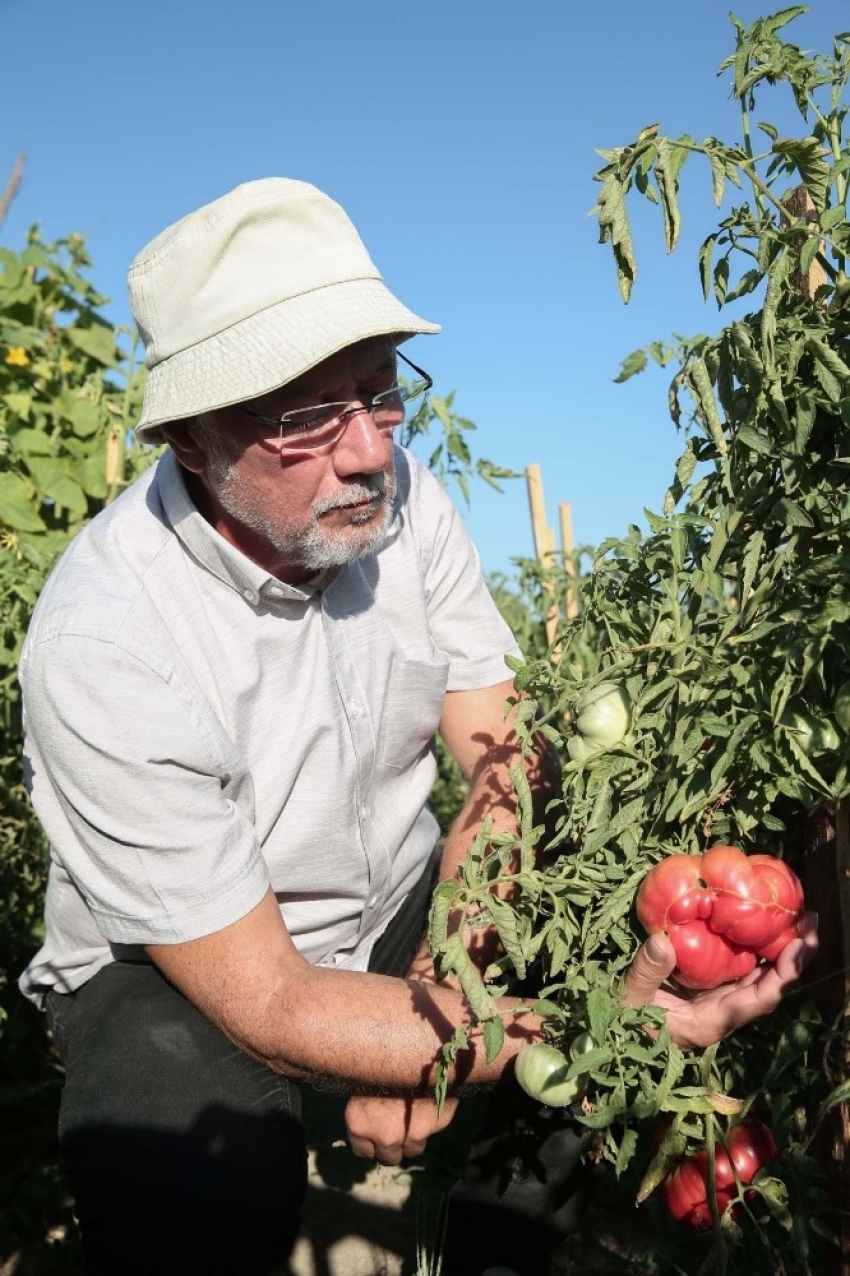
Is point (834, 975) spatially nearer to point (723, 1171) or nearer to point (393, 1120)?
point (723, 1171)

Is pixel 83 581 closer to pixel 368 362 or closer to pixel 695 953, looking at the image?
pixel 368 362

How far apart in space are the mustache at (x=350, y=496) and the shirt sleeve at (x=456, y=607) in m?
0.38

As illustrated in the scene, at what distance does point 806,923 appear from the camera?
1.48 metres

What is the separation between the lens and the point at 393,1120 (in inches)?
70.2

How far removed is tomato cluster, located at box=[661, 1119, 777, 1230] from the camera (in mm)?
1550

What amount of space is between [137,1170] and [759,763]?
1069 millimetres

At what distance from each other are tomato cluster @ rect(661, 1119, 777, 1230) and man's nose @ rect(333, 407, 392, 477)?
3.30ft

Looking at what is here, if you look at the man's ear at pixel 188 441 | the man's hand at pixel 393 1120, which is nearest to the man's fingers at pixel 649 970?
the man's hand at pixel 393 1120

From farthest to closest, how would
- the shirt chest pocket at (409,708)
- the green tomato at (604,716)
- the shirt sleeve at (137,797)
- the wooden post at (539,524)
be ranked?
the wooden post at (539,524) → the shirt chest pocket at (409,708) → the shirt sleeve at (137,797) → the green tomato at (604,716)

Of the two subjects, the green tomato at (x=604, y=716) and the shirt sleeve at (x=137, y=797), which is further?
the shirt sleeve at (x=137, y=797)

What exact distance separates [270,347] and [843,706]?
948 mm

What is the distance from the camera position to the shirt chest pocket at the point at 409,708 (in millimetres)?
2148

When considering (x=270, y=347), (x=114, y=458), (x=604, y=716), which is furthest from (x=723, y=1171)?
(x=114, y=458)

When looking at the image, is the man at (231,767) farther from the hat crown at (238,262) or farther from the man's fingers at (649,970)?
the man's fingers at (649,970)
